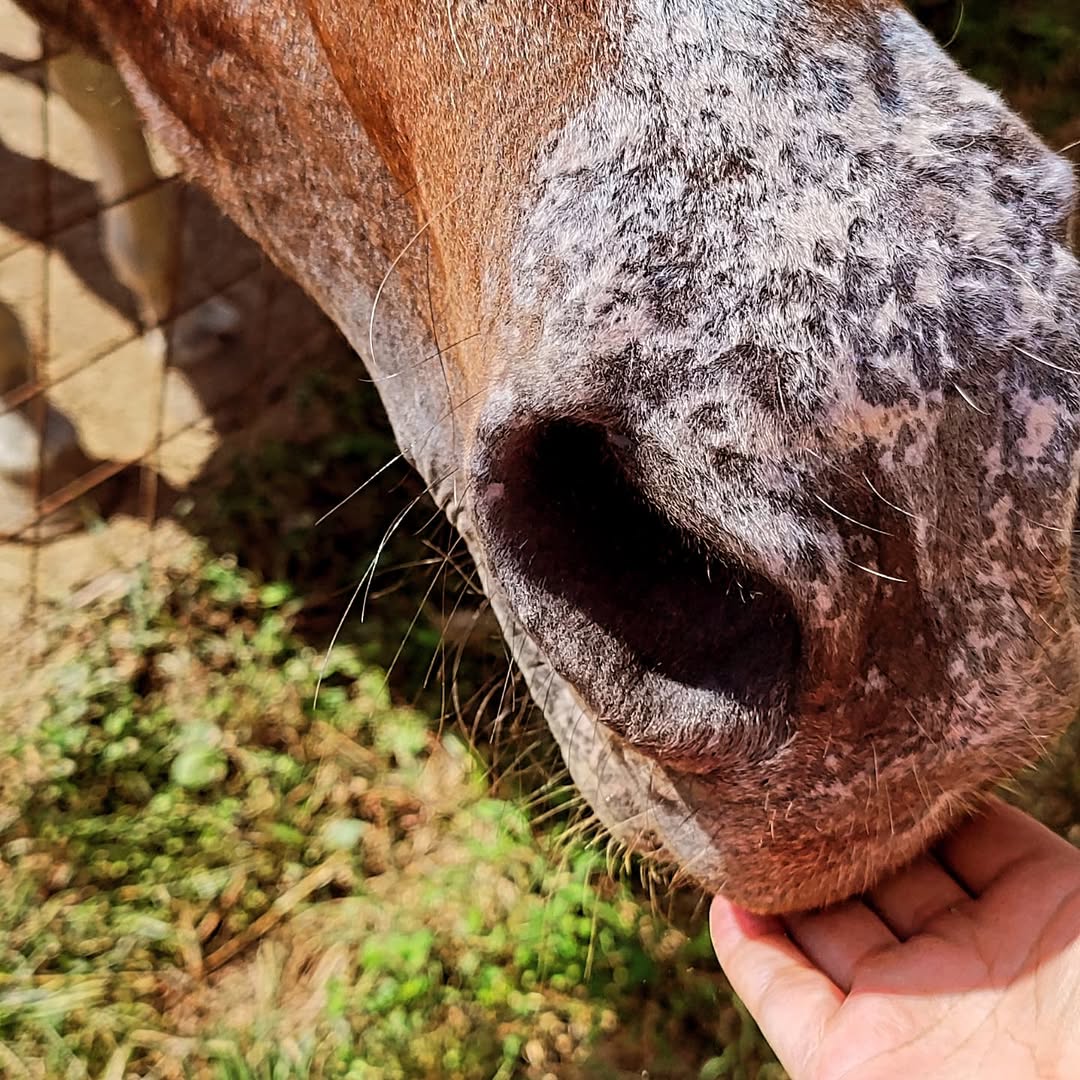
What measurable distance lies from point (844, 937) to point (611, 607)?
0.87m

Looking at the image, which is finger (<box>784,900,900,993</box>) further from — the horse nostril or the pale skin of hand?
the horse nostril

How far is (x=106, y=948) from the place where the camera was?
9.25 feet

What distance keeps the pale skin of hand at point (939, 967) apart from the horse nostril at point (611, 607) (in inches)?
28.4

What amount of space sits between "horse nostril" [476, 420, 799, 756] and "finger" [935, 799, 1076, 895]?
2.51ft

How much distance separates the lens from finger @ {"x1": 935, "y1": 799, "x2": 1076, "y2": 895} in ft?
5.85

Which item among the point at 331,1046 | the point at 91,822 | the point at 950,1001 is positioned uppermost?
the point at 950,1001

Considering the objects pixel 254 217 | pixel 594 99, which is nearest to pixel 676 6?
pixel 594 99

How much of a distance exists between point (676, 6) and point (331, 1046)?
2405 mm

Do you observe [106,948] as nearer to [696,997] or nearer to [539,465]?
[696,997]

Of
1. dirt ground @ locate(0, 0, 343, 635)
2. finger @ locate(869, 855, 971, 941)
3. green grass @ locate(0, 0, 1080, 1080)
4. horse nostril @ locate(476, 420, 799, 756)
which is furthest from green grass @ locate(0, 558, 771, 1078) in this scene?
horse nostril @ locate(476, 420, 799, 756)

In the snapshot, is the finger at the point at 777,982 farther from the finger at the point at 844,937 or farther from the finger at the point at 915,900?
the finger at the point at 915,900

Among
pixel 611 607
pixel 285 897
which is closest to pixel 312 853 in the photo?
pixel 285 897

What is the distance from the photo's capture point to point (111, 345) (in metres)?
3.64

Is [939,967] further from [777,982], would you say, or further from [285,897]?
[285,897]
